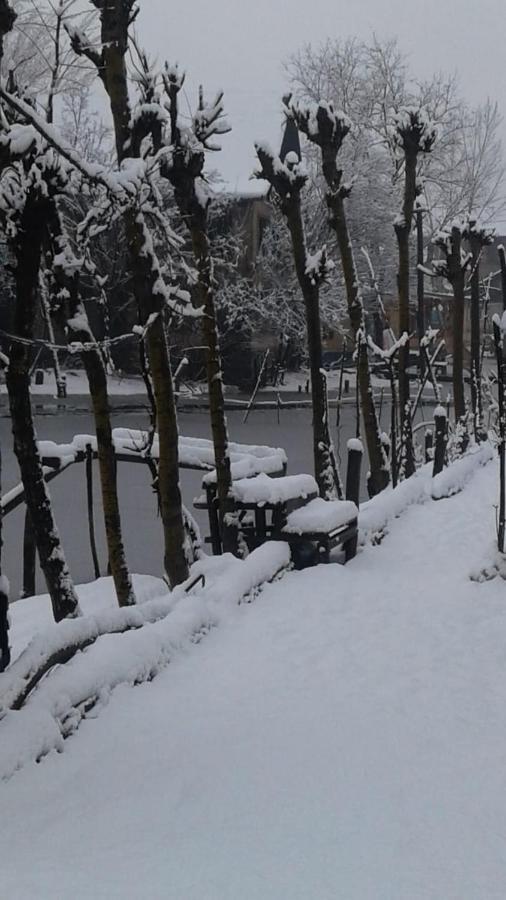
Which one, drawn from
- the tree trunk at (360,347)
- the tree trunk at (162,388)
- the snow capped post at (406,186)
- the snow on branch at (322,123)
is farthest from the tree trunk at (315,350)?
the tree trunk at (162,388)

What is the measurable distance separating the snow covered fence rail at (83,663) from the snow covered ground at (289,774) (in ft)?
0.28

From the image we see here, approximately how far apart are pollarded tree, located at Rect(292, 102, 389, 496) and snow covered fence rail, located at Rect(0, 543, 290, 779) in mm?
7216

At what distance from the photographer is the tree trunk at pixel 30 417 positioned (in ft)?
17.8

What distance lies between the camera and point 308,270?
11.0 meters

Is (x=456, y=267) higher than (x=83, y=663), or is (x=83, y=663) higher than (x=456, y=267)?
(x=456, y=267)

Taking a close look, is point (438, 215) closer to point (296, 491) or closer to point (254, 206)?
point (254, 206)

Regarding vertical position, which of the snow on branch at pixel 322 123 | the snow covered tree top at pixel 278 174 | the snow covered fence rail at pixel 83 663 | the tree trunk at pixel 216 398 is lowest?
the snow covered fence rail at pixel 83 663

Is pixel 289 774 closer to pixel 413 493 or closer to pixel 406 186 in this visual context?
pixel 413 493

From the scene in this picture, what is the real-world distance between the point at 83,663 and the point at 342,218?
9374 mm

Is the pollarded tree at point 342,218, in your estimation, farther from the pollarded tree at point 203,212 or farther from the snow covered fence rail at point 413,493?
the pollarded tree at point 203,212

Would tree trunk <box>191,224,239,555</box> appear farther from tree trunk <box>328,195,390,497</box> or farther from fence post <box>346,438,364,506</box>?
tree trunk <box>328,195,390,497</box>

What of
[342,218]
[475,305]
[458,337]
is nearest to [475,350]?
[475,305]

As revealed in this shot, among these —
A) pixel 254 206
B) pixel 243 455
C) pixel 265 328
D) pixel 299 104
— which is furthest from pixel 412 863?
pixel 254 206

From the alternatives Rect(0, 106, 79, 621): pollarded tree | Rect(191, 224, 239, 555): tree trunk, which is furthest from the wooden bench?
Rect(0, 106, 79, 621): pollarded tree
